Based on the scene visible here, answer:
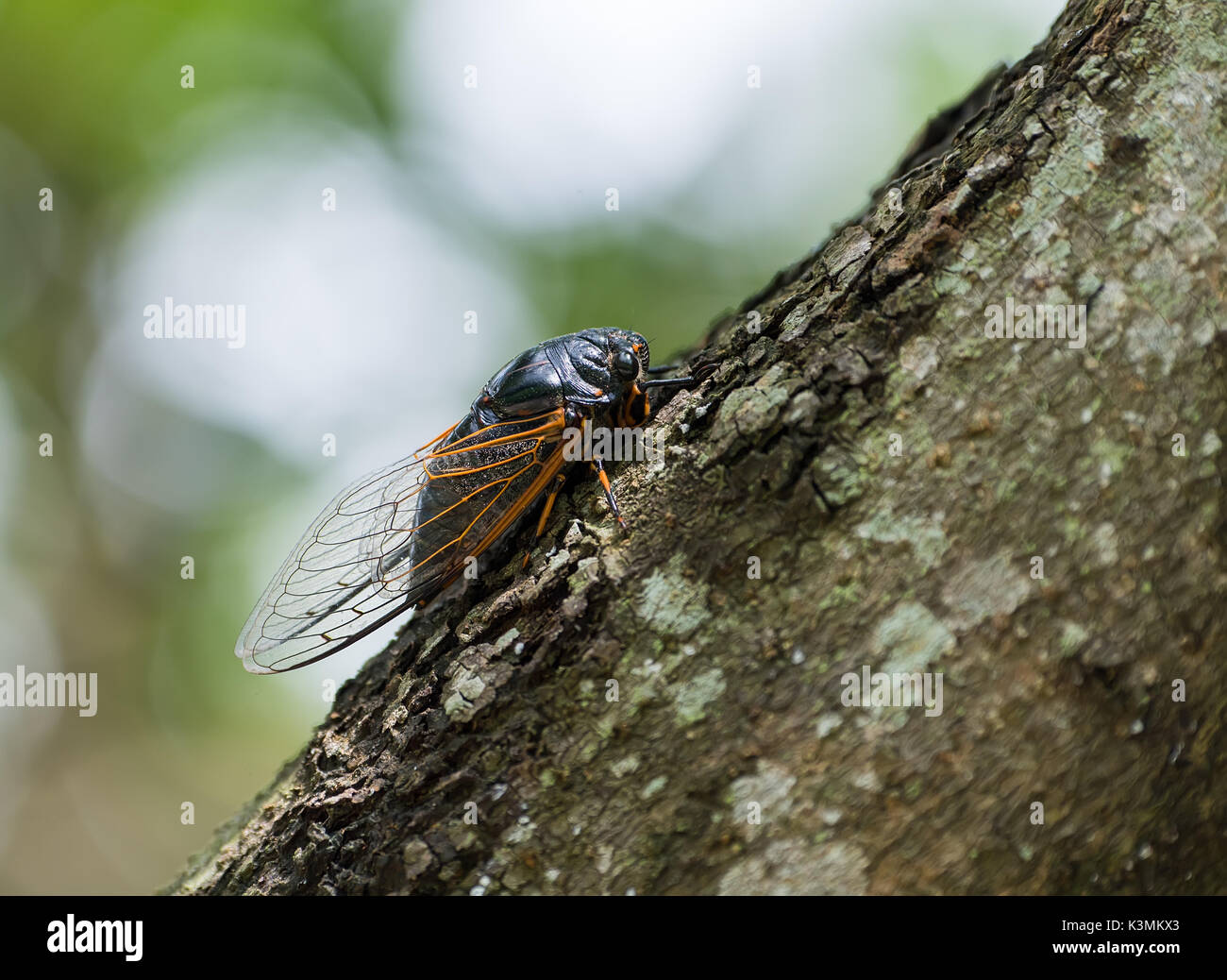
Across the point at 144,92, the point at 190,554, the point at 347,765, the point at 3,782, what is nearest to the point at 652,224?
the point at 144,92

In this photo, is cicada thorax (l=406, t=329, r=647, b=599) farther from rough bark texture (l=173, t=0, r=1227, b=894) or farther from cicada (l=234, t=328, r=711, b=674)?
rough bark texture (l=173, t=0, r=1227, b=894)

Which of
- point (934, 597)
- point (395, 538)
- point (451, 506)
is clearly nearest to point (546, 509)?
point (451, 506)

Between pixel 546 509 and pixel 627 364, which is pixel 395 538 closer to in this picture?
pixel 546 509

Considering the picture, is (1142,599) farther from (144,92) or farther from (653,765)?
(144,92)

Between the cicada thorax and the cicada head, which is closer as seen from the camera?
the cicada thorax

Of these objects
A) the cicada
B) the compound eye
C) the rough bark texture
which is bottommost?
the rough bark texture

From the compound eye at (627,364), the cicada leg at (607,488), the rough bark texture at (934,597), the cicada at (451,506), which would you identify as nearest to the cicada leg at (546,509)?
the cicada at (451,506)

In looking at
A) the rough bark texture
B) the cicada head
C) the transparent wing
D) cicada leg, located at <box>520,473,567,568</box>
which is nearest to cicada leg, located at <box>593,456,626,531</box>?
the rough bark texture
